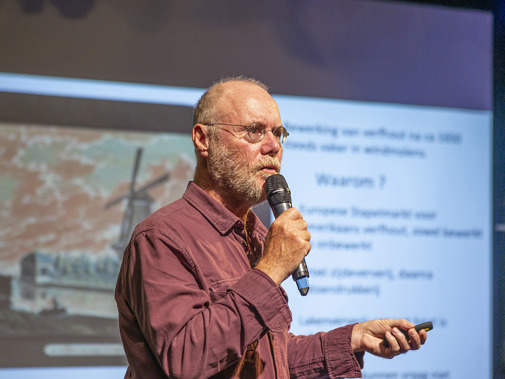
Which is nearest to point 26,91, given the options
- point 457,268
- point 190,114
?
point 190,114

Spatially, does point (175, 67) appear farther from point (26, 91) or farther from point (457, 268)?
point (457, 268)

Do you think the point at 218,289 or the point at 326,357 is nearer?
the point at 218,289

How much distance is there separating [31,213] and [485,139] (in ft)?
8.94

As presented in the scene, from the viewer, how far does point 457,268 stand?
3.42 metres

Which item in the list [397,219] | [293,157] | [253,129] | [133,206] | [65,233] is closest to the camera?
[253,129]

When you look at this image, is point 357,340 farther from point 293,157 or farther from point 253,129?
point 293,157

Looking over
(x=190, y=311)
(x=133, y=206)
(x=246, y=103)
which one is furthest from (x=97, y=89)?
(x=190, y=311)

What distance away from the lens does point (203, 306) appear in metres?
1.32

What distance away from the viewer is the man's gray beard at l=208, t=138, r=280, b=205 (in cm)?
163

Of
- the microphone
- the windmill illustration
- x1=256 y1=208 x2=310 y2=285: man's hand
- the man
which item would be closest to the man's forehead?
the man

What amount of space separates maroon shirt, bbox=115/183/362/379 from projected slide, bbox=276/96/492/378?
1.44 m

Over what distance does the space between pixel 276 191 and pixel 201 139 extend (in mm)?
352

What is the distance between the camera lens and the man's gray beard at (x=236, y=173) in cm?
163

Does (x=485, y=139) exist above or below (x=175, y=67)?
below
